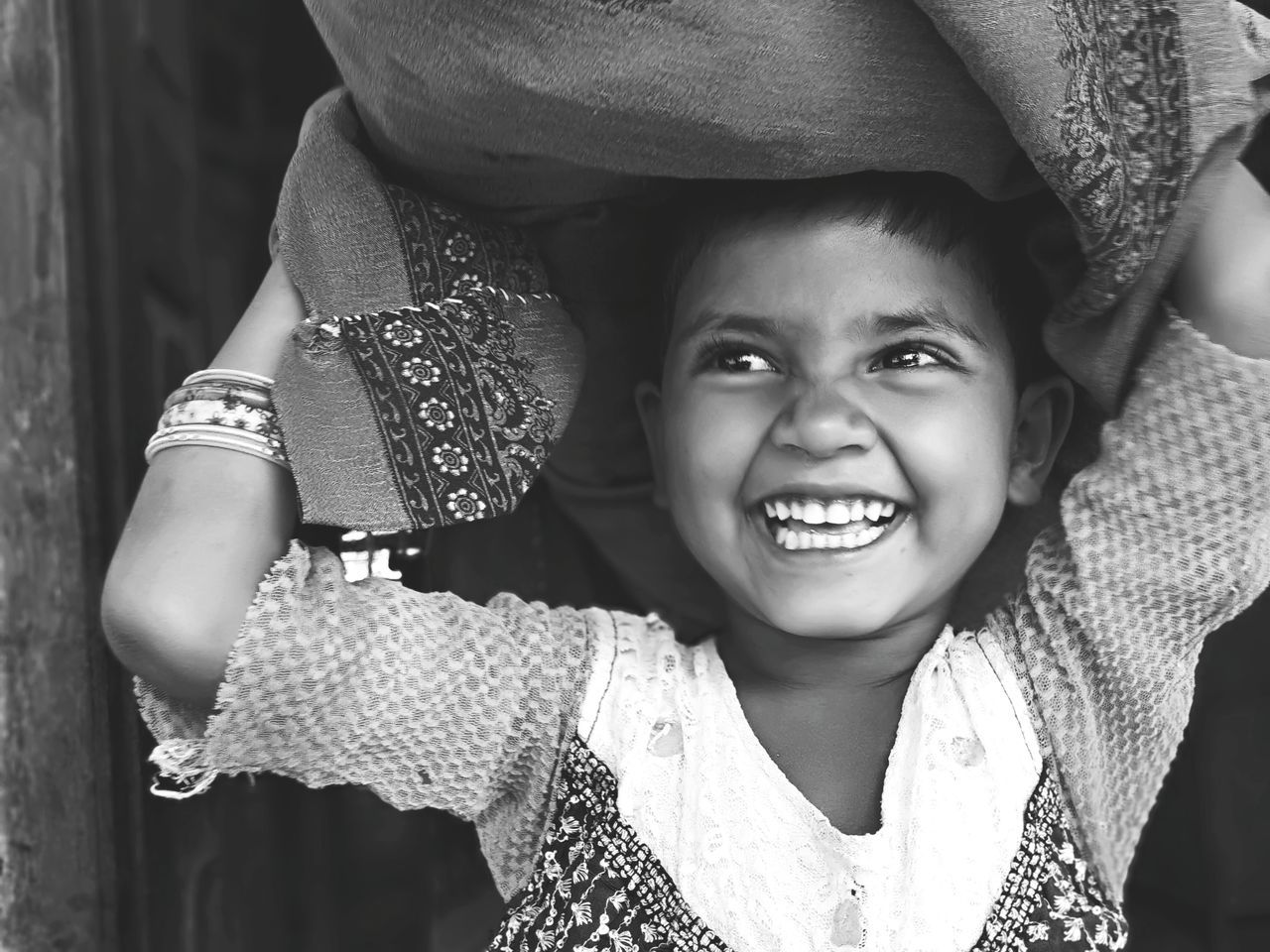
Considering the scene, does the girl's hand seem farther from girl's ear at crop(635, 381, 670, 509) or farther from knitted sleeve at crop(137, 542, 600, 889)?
knitted sleeve at crop(137, 542, 600, 889)

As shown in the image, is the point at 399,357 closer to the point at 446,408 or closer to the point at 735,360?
the point at 446,408

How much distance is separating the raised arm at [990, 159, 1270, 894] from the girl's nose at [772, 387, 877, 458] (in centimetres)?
21

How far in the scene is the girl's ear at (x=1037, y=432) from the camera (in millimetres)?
1265

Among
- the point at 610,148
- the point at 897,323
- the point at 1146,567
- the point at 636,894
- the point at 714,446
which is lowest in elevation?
the point at 636,894

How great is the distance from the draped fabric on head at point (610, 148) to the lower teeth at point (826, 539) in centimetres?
22

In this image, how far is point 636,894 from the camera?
3.77 ft

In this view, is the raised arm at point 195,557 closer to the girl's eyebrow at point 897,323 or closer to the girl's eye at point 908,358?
the girl's eyebrow at point 897,323

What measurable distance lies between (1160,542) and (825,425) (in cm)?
30

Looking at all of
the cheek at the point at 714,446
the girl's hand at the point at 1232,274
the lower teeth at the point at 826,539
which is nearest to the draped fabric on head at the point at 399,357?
the cheek at the point at 714,446

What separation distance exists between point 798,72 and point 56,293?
73 cm

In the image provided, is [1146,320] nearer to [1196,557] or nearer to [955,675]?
[1196,557]

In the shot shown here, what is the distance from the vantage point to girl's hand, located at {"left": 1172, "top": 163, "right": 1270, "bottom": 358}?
111 cm

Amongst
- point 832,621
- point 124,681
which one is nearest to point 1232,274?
point 832,621

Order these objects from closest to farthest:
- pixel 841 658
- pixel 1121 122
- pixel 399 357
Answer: pixel 1121 122 → pixel 399 357 → pixel 841 658
